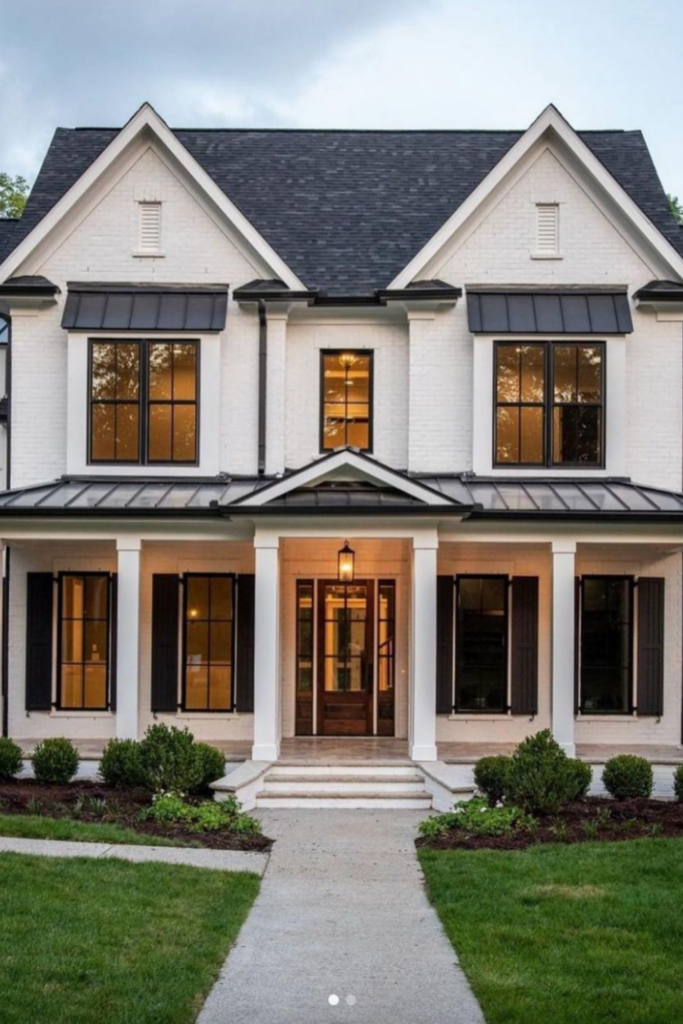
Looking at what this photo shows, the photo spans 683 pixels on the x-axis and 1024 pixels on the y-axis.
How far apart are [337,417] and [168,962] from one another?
1090cm

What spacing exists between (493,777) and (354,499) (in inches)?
164

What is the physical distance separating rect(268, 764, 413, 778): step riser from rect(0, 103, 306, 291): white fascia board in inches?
274

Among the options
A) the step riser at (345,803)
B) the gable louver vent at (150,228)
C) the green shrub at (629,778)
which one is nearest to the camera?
the green shrub at (629,778)

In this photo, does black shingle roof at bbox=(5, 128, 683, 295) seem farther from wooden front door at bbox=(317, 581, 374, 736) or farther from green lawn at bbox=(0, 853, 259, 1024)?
green lawn at bbox=(0, 853, 259, 1024)

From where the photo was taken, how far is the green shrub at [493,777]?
1227 centimetres

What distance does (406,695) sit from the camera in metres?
16.6

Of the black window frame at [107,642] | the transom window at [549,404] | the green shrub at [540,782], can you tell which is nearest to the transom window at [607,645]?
the transom window at [549,404]

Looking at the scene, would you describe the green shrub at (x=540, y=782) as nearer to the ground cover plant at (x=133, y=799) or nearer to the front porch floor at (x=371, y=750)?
the front porch floor at (x=371, y=750)

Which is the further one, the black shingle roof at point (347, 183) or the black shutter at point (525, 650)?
the black shingle roof at point (347, 183)

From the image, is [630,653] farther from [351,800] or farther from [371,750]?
[351,800]

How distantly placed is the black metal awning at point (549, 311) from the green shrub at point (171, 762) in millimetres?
7345

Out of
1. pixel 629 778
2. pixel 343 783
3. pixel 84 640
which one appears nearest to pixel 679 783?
pixel 629 778

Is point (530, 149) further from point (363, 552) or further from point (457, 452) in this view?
point (363, 552)

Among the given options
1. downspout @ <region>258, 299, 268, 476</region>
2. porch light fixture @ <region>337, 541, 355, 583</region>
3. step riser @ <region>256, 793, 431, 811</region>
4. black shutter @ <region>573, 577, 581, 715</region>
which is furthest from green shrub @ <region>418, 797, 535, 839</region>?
downspout @ <region>258, 299, 268, 476</region>
